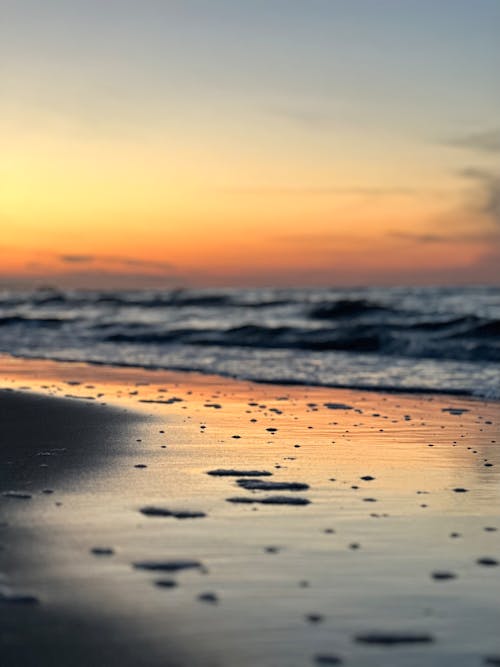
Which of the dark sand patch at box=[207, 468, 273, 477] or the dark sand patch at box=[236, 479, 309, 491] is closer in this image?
the dark sand patch at box=[236, 479, 309, 491]

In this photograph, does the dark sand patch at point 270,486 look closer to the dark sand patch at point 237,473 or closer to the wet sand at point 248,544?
the wet sand at point 248,544

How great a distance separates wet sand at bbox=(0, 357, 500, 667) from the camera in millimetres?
3135

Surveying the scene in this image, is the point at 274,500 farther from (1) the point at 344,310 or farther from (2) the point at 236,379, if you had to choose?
(1) the point at 344,310

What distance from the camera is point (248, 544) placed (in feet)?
14.0

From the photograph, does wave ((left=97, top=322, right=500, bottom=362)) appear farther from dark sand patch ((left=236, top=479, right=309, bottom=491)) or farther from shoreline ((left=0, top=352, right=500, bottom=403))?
dark sand patch ((left=236, top=479, right=309, bottom=491))

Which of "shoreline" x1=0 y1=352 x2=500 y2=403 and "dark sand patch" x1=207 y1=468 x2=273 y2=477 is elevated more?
"shoreline" x1=0 y1=352 x2=500 y2=403

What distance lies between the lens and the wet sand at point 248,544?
123 inches

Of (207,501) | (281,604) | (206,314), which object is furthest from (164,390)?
(206,314)

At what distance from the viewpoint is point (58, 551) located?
411 centimetres

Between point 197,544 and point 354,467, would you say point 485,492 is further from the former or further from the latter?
point 197,544

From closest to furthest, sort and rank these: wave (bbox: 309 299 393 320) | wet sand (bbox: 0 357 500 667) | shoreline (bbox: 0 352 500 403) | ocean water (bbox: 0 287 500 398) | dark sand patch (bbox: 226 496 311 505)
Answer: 1. wet sand (bbox: 0 357 500 667)
2. dark sand patch (bbox: 226 496 311 505)
3. shoreline (bbox: 0 352 500 403)
4. ocean water (bbox: 0 287 500 398)
5. wave (bbox: 309 299 393 320)

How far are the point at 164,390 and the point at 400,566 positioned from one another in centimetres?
794

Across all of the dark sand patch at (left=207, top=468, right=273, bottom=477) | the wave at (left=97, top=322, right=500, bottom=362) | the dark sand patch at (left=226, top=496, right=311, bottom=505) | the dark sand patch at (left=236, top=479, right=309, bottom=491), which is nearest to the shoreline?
the wave at (left=97, top=322, right=500, bottom=362)

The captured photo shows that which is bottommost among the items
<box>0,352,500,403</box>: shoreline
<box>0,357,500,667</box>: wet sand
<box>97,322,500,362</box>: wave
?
<box>0,357,500,667</box>: wet sand
